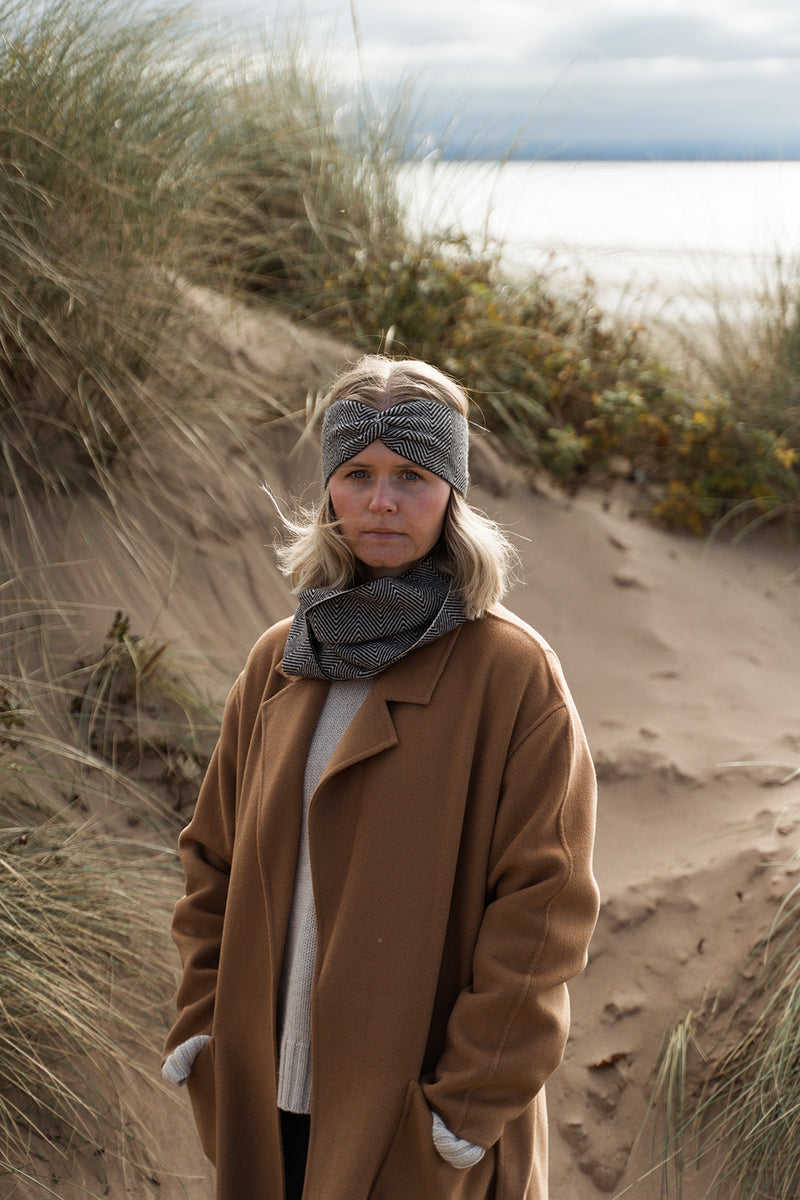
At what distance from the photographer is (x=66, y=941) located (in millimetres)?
2936

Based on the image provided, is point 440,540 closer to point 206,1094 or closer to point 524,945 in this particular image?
point 524,945

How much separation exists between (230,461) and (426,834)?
3.39 meters

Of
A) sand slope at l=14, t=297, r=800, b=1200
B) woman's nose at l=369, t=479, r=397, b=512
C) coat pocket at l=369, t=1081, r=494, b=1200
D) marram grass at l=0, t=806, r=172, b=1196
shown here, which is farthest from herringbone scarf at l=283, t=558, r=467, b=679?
sand slope at l=14, t=297, r=800, b=1200

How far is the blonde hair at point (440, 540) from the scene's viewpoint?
1.87 metres

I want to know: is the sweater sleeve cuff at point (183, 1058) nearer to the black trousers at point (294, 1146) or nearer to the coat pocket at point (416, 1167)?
the black trousers at point (294, 1146)

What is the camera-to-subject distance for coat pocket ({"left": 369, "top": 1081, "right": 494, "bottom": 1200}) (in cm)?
175

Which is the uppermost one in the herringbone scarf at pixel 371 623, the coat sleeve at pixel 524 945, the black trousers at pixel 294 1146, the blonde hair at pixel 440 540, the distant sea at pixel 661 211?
the distant sea at pixel 661 211

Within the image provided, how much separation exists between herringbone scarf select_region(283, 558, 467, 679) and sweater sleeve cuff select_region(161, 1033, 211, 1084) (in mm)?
690

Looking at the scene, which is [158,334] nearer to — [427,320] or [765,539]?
[427,320]

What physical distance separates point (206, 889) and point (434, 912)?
0.52 m

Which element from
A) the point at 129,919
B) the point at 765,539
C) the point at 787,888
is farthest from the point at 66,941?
the point at 765,539

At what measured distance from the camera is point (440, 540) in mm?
1962

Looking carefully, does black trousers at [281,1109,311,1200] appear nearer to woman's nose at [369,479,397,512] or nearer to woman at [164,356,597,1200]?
woman at [164,356,597,1200]

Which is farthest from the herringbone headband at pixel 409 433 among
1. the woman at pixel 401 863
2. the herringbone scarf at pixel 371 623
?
the herringbone scarf at pixel 371 623
